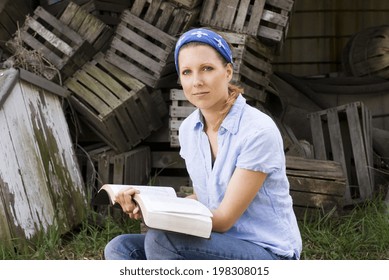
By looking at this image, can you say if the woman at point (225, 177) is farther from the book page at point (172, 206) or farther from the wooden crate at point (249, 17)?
the wooden crate at point (249, 17)

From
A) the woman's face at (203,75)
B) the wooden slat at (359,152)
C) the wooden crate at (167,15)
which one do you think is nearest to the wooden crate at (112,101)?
the wooden crate at (167,15)

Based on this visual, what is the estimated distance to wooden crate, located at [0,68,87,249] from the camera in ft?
11.4

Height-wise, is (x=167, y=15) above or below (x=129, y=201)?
above

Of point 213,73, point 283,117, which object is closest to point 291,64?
point 283,117

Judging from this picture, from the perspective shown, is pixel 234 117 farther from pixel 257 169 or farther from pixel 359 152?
pixel 359 152

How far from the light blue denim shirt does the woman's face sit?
9 centimetres

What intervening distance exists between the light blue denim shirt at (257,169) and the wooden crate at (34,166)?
1.54 metres

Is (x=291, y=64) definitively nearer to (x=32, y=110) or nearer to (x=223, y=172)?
(x=32, y=110)

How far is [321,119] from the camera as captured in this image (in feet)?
18.5

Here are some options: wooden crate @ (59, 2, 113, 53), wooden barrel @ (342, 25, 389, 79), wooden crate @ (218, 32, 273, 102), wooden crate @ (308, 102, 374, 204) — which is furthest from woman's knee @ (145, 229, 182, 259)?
wooden barrel @ (342, 25, 389, 79)

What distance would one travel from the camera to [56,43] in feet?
15.6

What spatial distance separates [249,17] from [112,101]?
119cm

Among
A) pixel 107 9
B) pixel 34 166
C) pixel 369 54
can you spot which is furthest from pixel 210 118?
pixel 369 54

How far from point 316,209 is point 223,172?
7.61ft
